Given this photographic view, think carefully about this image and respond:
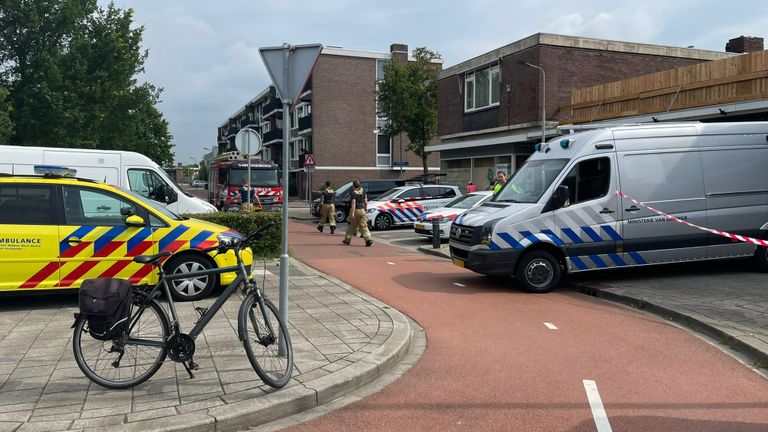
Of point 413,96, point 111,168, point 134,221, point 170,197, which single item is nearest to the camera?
point 134,221

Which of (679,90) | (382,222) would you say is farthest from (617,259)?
(382,222)

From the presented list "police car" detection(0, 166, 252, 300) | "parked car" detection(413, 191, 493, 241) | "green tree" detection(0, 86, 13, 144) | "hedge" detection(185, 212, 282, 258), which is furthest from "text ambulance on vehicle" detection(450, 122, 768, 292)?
"green tree" detection(0, 86, 13, 144)

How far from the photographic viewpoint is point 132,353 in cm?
438

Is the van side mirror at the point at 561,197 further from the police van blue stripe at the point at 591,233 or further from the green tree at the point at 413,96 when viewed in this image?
the green tree at the point at 413,96

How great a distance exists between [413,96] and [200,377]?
95.2 ft

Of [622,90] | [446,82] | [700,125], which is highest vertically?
[446,82]

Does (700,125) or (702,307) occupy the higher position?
(700,125)

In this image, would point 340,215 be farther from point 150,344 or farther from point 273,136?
point 273,136

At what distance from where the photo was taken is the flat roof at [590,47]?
883 inches

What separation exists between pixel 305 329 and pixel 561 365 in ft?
8.42

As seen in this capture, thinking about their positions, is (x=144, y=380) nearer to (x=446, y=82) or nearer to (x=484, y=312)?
(x=484, y=312)

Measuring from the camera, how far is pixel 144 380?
14.4 ft

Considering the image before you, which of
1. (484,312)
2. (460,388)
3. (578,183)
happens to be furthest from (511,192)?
(460,388)

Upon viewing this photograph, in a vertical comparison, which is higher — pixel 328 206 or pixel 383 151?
pixel 383 151
